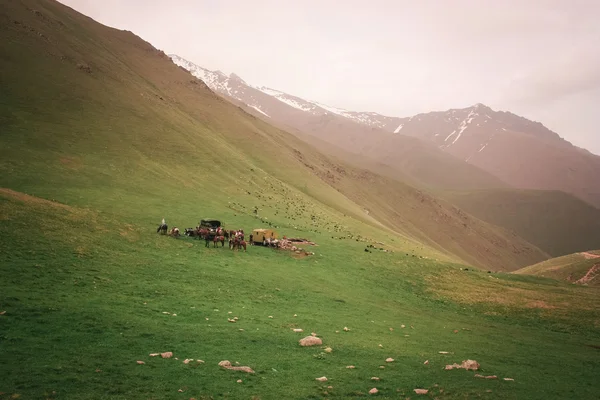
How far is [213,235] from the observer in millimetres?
40188

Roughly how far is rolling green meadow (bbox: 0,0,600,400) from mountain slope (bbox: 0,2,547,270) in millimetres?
418

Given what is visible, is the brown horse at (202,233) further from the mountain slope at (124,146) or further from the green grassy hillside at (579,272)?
the green grassy hillside at (579,272)

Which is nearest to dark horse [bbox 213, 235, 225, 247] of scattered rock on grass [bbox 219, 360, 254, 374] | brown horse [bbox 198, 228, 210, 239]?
brown horse [bbox 198, 228, 210, 239]

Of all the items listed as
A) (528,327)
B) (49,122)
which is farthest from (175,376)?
(49,122)

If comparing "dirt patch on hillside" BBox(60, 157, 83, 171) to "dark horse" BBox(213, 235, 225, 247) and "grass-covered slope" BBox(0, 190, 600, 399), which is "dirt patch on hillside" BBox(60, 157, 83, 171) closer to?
"grass-covered slope" BBox(0, 190, 600, 399)

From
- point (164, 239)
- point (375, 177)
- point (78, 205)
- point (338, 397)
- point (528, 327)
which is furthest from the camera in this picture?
point (375, 177)

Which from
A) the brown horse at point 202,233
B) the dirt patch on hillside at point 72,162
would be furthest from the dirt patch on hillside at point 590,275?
→ the dirt patch on hillside at point 72,162

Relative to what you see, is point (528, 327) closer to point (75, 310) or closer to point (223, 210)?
point (75, 310)

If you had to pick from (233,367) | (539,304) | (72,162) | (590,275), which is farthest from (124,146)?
(590,275)

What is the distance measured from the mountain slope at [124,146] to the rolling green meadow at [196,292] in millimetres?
418

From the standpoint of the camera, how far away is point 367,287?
120 feet

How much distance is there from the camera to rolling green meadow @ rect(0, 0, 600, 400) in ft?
47.6

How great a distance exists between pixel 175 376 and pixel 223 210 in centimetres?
4214

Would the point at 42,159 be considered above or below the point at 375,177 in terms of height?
below
